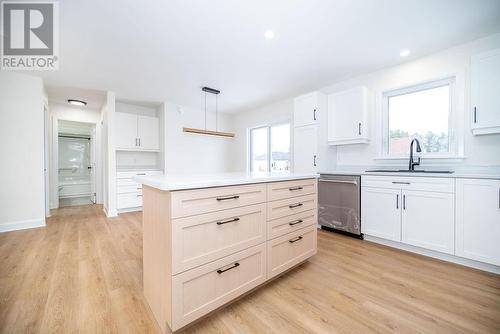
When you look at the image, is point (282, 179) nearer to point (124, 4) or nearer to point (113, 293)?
point (113, 293)

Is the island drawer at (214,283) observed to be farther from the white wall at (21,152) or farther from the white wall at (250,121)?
the white wall at (21,152)

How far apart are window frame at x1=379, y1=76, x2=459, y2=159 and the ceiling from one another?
402mm

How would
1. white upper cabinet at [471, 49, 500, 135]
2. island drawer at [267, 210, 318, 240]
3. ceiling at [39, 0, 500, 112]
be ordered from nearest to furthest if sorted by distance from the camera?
island drawer at [267, 210, 318, 240], ceiling at [39, 0, 500, 112], white upper cabinet at [471, 49, 500, 135]

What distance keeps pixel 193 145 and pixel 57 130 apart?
316cm

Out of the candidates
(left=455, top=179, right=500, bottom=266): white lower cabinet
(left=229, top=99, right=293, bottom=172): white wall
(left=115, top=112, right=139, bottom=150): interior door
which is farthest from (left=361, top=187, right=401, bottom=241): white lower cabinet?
(left=115, top=112, right=139, bottom=150): interior door

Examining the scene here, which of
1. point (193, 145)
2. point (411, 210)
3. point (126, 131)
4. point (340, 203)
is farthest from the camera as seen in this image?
point (193, 145)

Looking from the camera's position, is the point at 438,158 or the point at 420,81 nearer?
the point at 438,158

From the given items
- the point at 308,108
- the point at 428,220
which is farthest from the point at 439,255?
the point at 308,108

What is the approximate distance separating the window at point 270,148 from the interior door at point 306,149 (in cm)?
108

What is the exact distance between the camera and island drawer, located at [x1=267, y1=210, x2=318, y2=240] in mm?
1681

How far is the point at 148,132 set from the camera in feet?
16.2

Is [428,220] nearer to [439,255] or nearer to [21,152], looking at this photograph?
[439,255]

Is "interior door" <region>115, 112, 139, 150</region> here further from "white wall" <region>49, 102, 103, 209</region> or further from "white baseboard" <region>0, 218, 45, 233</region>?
"white baseboard" <region>0, 218, 45, 233</region>

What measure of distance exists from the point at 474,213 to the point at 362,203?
103 centimetres
